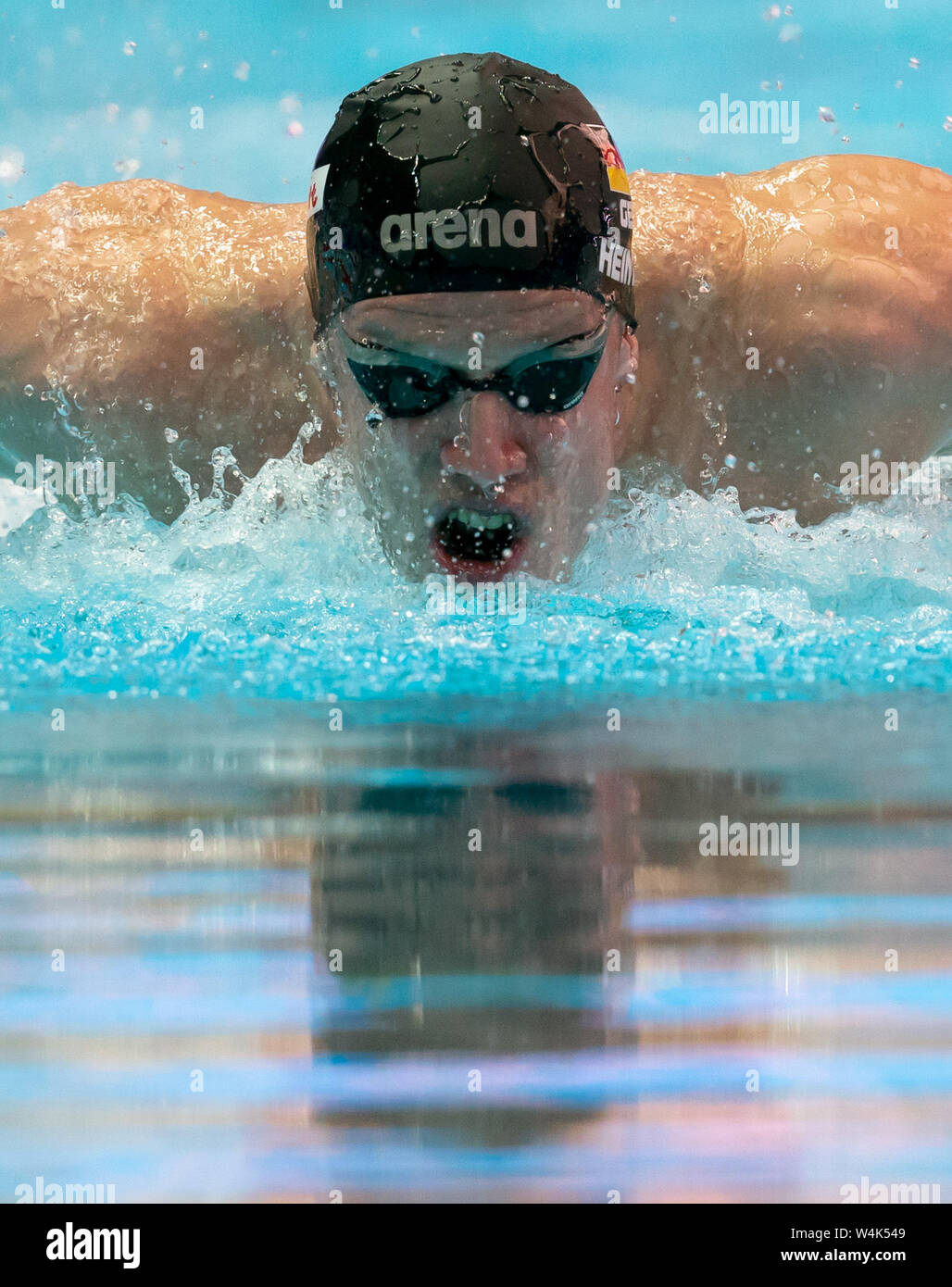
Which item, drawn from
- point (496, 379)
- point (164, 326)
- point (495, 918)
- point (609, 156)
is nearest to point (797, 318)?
point (609, 156)

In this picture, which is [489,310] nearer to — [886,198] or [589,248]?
[589,248]

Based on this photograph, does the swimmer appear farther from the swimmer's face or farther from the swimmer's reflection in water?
the swimmer's reflection in water

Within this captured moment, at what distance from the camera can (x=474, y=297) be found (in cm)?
203

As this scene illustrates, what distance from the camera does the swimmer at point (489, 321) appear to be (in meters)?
2.03

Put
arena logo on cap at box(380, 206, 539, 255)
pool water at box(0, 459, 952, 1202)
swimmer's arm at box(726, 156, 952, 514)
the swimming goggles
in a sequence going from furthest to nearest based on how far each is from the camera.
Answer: swimmer's arm at box(726, 156, 952, 514) < the swimming goggles < arena logo on cap at box(380, 206, 539, 255) < pool water at box(0, 459, 952, 1202)

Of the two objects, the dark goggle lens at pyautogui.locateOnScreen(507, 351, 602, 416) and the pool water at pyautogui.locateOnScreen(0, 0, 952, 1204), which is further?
the dark goggle lens at pyautogui.locateOnScreen(507, 351, 602, 416)

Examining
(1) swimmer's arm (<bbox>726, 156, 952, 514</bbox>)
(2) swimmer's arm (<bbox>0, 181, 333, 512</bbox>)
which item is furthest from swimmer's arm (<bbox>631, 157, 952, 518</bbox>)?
(2) swimmer's arm (<bbox>0, 181, 333, 512</bbox>)

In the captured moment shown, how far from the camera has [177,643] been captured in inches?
77.5

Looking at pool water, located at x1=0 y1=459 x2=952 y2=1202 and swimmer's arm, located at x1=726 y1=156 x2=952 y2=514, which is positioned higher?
swimmer's arm, located at x1=726 y1=156 x2=952 y2=514

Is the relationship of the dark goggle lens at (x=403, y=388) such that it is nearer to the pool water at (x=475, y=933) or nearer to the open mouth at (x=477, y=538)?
the open mouth at (x=477, y=538)

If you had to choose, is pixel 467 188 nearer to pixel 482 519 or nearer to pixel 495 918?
pixel 482 519

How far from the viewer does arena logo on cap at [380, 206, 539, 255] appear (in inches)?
77.5

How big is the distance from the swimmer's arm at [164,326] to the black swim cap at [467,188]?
251 mm

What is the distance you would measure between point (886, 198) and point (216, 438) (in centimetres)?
121
